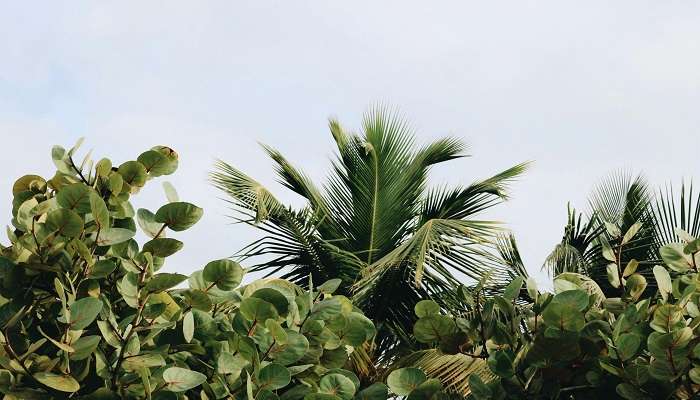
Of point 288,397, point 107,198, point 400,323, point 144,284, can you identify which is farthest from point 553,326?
point 400,323

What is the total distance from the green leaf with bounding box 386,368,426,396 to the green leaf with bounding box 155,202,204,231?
571 mm

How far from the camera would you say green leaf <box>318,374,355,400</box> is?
2127mm

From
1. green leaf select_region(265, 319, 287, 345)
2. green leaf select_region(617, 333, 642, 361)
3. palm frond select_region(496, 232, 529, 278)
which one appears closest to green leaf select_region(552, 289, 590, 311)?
green leaf select_region(617, 333, 642, 361)

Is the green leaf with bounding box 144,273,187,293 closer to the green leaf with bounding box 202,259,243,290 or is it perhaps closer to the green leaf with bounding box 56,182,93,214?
the green leaf with bounding box 202,259,243,290

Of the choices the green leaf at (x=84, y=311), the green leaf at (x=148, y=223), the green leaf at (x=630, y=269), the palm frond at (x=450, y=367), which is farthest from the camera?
the palm frond at (x=450, y=367)

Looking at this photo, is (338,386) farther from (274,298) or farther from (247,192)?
(247,192)

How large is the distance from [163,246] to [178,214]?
77mm

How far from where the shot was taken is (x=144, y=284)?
81.3 inches

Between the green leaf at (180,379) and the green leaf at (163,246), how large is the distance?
0.27m

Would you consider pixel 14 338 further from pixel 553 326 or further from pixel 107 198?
pixel 553 326

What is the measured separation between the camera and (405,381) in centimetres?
219

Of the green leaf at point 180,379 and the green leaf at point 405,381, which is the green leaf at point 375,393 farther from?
the green leaf at point 180,379

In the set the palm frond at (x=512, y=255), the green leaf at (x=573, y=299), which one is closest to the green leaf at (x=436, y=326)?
the green leaf at (x=573, y=299)

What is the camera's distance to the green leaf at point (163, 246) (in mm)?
2100
